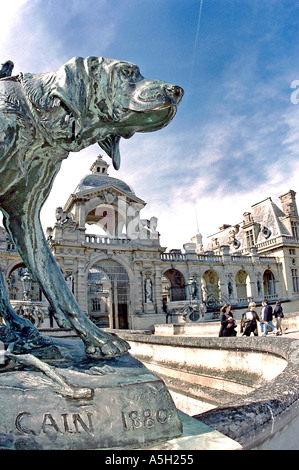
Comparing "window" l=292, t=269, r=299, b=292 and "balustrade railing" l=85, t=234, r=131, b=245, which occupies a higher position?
"balustrade railing" l=85, t=234, r=131, b=245

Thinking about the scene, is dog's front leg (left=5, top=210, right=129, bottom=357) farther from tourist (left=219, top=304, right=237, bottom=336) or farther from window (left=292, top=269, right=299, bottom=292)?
window (left=292, top=269, right=299, bottom=292)

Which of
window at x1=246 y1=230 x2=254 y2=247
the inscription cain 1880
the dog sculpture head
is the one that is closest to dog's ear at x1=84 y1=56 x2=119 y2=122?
the dog sculpture head

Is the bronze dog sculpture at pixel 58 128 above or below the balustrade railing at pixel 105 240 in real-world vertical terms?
below

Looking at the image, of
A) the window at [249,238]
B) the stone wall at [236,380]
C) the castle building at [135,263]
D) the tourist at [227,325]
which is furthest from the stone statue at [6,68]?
the window at [249,238]

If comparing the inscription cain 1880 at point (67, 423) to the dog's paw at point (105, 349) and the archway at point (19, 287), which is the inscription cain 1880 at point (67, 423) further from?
the archway at point (19, 287)

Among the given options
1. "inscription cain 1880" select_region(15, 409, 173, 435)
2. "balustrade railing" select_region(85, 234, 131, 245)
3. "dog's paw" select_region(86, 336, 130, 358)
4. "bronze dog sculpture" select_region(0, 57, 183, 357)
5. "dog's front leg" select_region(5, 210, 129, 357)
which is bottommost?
"inscription cain 1880" select_region(15, 409, 173, 435)

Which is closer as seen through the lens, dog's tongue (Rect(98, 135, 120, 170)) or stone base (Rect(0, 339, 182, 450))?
stone base (Rect(0, 339, 182, 450))

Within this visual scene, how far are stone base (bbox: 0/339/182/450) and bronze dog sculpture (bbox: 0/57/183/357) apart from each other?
39 cm

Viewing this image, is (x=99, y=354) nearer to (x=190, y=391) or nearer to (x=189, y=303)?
(x=190, y=391)

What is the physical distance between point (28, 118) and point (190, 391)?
11.5 feet

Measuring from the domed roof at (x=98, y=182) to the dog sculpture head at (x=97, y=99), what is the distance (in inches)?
986

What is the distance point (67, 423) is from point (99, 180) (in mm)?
27841

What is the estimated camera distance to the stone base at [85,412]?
1.45m

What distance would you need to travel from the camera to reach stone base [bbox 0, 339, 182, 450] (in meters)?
1.45
